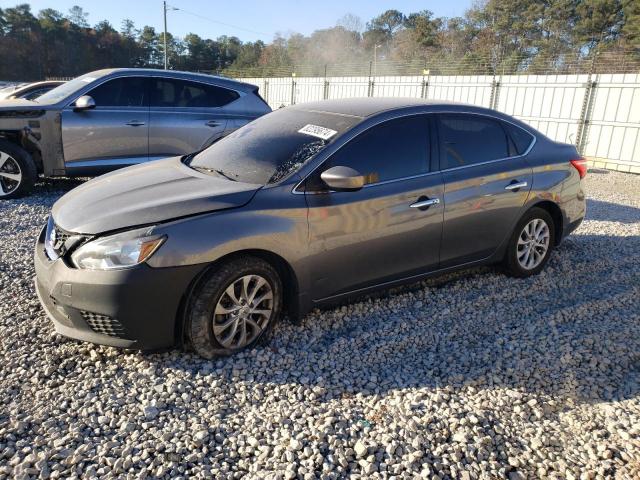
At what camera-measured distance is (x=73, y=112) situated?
22.8 ft

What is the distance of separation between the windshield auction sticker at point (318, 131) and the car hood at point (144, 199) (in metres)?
0.68

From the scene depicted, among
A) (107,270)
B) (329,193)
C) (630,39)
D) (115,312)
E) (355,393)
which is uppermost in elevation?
(630,39)

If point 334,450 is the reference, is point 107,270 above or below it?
above

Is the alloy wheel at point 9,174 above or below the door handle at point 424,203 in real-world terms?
below

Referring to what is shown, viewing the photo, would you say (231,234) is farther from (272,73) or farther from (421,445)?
(272,73)

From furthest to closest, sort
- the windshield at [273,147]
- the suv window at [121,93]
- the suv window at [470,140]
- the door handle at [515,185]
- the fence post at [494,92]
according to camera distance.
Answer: the fence post at [494,92]
the suv window at [121,93]
the door handle at [515,185]
the suv window at [470,140]
the windshield at [273,147]

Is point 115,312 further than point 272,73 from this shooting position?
No

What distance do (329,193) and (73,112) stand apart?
5020 millimetres

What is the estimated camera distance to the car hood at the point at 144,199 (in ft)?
10.2

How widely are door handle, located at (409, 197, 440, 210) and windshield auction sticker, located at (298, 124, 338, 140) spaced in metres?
0.82

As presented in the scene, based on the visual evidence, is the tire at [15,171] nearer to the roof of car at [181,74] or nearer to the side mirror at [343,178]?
the roof of car at [181,74]

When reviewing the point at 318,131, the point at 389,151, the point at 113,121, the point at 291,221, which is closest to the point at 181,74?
the point at 113,121

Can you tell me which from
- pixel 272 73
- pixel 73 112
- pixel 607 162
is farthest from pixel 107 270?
pixel 272 73

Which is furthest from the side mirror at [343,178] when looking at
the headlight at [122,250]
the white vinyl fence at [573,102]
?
the white vinyl fence at [573,102]
